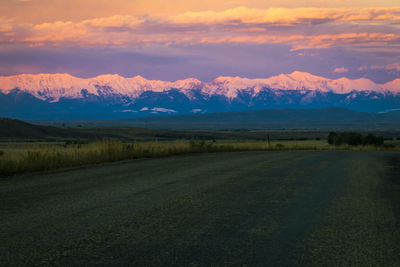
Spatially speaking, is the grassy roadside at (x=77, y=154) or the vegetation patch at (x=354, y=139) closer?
the grassy roadside at (x=77, y=154)

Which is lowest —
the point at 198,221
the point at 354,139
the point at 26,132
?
the point at 354,139

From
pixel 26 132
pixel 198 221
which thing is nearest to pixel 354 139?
pixel 26 132

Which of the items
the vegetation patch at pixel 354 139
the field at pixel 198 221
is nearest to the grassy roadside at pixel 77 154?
the field at pixel 198 221

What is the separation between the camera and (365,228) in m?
7.57

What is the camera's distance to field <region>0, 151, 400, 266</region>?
5941 millimetres

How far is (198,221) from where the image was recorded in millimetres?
7785

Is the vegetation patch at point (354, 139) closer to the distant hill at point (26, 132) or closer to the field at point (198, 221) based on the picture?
the distant hill at point (26, 132)

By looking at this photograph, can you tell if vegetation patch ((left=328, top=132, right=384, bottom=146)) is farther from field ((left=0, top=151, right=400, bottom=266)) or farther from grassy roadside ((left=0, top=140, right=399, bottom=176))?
field ((left=0, top=151, right=400, bottom=266))

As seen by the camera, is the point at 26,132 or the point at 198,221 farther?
the point at 26,132

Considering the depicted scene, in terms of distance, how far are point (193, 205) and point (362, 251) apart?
11.5ft

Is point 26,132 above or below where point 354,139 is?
above

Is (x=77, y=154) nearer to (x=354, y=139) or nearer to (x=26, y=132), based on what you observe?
(x=354, y=139)

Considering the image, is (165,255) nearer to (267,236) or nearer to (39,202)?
(267,236)

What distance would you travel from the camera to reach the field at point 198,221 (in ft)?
19.5
